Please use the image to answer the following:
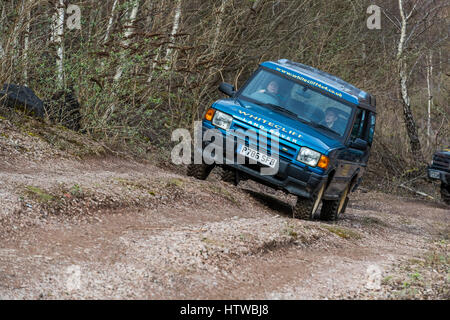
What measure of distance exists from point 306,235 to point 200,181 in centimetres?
295

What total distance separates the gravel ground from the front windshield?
4.97 feet

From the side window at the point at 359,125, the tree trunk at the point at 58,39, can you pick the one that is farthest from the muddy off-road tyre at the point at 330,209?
the tree trunk at the point at 58,39

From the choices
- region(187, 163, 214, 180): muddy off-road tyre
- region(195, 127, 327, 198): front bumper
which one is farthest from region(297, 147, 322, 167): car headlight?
region(187, 163, 214, 180): muddy off-road tyre

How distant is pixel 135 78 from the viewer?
42.9 feet

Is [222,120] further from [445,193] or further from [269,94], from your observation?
[445,193]

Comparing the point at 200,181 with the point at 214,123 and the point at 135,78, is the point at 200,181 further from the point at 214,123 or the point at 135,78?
the point at 135,78

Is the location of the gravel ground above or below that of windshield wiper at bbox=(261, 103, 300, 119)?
below

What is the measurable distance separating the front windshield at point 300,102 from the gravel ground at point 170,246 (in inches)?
59.7

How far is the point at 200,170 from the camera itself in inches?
429

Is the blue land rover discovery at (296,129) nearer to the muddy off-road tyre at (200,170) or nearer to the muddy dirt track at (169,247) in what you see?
the muddy off-road tyre at (200,170)

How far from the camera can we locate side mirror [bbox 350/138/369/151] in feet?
34.3

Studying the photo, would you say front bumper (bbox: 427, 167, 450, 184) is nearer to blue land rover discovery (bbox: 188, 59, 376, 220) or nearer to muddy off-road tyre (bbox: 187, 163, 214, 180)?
blue land rover discovery (bbox: 188, 59, 376, 220)

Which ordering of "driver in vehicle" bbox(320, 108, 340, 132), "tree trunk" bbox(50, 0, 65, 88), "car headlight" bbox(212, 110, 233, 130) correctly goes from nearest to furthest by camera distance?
"car headlight" bbox(212, 110, 233, 130), "driver in vehicle" bbox(320, 108, 340, 132), "tree trunk" bbox(50, 0, 65, 88)

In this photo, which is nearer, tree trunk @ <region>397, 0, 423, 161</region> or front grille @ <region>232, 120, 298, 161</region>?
front grille @ <region>232, 120, 298, 161</region>
